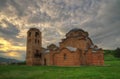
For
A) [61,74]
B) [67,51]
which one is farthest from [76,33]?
[61,74]

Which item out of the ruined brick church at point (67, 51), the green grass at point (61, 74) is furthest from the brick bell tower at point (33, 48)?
the green grass at point (61, 74)

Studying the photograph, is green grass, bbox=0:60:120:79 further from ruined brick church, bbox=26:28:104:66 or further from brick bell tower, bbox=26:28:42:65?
brick bell tower, bbox=26:28:42:65

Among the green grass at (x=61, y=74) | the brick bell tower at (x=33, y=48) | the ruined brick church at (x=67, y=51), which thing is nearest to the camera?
the green grass at (x=61, y=74)

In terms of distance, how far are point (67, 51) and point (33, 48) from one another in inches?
533

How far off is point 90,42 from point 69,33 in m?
7.16

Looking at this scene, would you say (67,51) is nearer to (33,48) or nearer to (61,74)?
(33,48)

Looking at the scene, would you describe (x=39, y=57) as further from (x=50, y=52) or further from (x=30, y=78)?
(x=30, y=78)

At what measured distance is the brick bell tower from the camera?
2422 inches

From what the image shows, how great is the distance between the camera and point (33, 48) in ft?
203

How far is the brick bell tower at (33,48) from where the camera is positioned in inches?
2422

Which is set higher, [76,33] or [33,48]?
[76,33]

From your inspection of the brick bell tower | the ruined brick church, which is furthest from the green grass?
the brick bell tower

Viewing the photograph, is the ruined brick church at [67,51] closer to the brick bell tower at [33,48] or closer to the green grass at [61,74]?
the brick bell tower at [33,48]

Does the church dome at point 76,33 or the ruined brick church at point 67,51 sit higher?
the church dome at point 76,33
